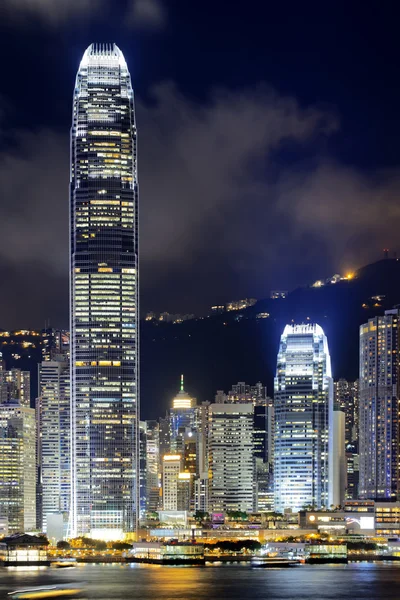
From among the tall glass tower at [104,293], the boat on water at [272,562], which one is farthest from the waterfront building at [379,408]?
the tall glass tower at [104,293]

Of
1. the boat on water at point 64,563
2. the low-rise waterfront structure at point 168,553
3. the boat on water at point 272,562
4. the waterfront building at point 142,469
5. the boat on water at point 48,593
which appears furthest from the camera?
the waterfront building at point 142,469

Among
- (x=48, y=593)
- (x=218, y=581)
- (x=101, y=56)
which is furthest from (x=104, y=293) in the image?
(x=48, y=593)

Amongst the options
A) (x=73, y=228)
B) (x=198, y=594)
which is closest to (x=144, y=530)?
(x=73, y=228)

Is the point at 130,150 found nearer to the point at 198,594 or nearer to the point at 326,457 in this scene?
the point at 326,457

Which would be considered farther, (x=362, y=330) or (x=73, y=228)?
(x=362, y=330)

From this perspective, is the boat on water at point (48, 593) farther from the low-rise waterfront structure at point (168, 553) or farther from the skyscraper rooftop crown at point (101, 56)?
the skyscraper rooftop crown at point (101, 56)

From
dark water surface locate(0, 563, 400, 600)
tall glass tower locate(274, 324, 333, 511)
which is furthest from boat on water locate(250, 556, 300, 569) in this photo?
tall glass tower locate(274, 324, 333, 511)

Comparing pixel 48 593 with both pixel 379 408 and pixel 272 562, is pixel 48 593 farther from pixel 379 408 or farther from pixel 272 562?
pixel 379 408
